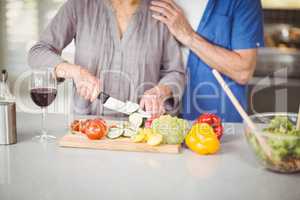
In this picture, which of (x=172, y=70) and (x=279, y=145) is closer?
(x=279, y=145)

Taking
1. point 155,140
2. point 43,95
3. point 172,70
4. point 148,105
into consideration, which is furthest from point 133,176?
point 172,70

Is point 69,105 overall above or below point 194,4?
below

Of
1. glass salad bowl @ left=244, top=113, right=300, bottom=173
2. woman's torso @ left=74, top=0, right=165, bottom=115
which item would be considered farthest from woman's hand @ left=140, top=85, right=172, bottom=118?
glass salad bowl @ left=244, top=113, right=300, bottom=173

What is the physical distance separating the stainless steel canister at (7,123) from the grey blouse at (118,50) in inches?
28.4

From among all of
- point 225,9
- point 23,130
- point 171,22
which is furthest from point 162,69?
point 23,130

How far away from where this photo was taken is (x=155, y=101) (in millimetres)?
1865

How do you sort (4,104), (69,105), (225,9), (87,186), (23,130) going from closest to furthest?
(87,186) < (4,104) < (23,130) < (225,9) < (69,105)

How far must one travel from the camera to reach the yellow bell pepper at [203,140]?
4.58 feet

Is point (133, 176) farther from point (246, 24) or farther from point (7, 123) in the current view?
point (246, 24)

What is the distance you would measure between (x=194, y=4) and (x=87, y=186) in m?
1.27

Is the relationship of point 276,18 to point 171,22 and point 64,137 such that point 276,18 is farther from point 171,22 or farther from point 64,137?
point 64,137

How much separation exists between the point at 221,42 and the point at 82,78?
65 cm

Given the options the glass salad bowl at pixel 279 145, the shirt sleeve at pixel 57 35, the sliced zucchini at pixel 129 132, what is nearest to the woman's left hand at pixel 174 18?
the shirt sleeve at pixel 57 35

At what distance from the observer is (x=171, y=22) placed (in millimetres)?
2168
